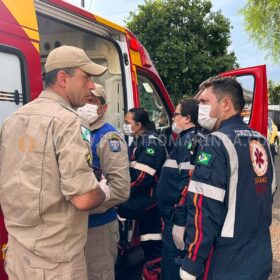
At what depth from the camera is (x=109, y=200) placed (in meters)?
2.30

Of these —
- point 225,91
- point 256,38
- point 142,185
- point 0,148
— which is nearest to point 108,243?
point 142,185

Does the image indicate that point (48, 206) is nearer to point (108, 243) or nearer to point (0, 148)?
point (0, 148)

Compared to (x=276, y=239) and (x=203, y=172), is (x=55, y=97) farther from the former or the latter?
(x=276, y=239)

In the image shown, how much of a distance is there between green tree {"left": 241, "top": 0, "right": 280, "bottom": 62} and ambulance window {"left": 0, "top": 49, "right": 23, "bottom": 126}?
59.3 feet

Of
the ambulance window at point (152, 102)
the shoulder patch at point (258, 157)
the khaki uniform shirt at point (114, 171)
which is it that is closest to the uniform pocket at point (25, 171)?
the khaki uniform shirt at point (114, 171)

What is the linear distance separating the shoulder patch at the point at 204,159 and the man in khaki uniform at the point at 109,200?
0.60 meters

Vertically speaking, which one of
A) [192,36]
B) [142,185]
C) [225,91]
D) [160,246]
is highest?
[192,36]

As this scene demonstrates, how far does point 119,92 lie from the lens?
3.94m

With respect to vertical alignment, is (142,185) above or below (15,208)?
below

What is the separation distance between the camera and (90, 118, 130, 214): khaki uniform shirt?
7.64ft

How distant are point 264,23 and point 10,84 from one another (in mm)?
18314

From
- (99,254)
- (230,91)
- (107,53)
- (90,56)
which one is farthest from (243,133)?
(90,56)

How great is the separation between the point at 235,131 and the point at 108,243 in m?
1.13

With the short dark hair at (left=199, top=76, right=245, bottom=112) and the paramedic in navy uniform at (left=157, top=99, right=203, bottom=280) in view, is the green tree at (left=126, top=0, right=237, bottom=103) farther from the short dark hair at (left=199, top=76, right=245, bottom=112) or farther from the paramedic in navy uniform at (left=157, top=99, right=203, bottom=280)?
the short dark hair at (left=199, top=76, right=245, bottom=112)
